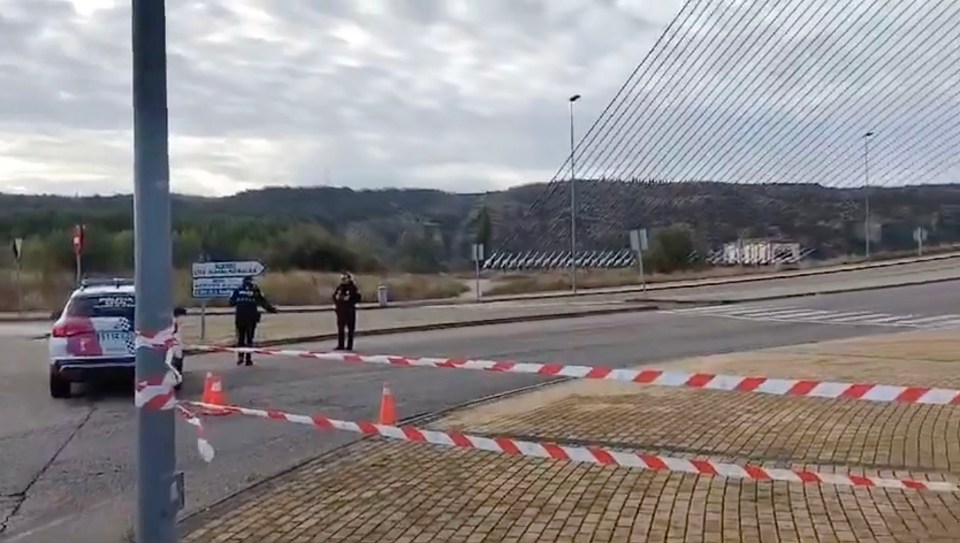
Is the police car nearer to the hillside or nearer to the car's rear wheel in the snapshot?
the car's rear wheel

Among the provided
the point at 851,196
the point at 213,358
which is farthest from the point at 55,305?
the point at 851,196

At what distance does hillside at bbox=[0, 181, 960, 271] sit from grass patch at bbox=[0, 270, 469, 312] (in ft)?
59.5

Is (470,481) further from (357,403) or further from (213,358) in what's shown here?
(213,358)

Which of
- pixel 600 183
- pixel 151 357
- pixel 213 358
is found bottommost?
pixel 213 358

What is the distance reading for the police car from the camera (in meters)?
14.1

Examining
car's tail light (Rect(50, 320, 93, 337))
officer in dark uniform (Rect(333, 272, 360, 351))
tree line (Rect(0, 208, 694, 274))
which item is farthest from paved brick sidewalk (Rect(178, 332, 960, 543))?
tree line (Rect(0, 208, 694, 274))

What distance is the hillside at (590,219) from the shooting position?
252 feet

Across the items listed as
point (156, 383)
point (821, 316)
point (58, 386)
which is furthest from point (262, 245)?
point (156, 383)

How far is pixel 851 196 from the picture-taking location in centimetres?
8350

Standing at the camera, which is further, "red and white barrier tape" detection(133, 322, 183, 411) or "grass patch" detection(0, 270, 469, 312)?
"grass patch" detection(0, 270, 469, 312)

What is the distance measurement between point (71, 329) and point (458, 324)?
53.3ft

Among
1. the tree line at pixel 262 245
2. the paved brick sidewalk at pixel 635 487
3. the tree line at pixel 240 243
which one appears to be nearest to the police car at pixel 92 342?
the paved brick sidewalk at pixel 635 487

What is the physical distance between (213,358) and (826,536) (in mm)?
15249

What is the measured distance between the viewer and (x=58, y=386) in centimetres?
1424
